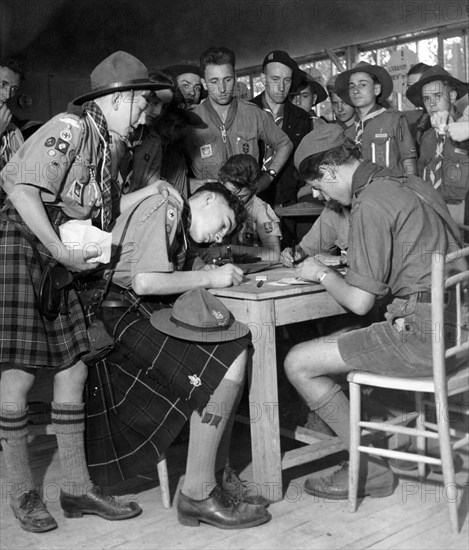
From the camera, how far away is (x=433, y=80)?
4215mm

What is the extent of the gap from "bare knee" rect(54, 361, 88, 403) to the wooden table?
524 millimetres

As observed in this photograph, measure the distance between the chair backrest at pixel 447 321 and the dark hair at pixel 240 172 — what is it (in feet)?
4.16

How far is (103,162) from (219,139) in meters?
1.63

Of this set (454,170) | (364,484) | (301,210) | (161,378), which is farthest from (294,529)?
(454,170)

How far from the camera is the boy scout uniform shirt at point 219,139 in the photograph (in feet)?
12.9

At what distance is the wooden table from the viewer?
2416 millimetres

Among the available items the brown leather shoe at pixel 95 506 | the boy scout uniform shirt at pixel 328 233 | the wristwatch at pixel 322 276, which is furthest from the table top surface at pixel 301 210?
the brown leather shoe at pixel 95 506

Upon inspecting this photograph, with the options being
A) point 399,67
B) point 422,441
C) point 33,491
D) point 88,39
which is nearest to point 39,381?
point 33,491

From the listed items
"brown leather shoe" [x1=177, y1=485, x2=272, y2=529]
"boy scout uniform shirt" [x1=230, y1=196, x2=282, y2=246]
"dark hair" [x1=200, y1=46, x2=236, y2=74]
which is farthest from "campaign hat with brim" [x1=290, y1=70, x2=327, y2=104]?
"brown leather shoe" [x1=177, y1=485, x2=272, y2=529]

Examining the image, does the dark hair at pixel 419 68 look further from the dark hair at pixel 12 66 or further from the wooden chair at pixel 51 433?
the wooden chair at pixel 51 433

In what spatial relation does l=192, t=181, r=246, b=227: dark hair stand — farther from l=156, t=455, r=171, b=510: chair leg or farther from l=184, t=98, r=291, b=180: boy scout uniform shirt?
l=184, t=98, r=291, b=180: boy scout uniform shirt

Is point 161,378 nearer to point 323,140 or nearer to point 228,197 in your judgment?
point 228,197

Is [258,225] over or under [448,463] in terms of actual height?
over

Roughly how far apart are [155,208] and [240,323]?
17.9 inches
